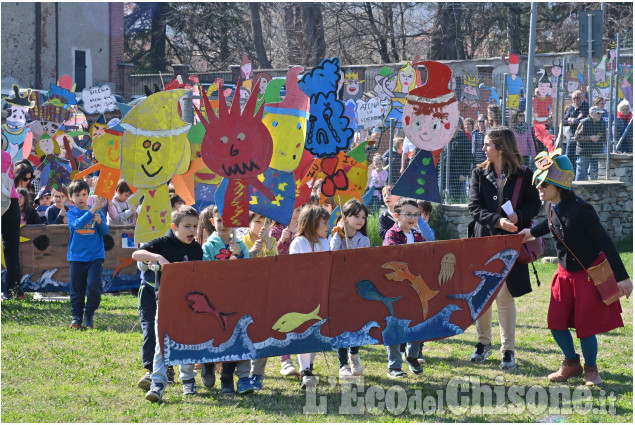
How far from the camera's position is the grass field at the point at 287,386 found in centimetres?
541

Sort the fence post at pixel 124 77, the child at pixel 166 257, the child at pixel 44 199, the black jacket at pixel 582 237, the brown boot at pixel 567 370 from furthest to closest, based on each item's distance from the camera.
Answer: the fence post at pixel 124 77, the child at pixel 44 199, the brown boot at pixel 567 370, the black jacket at pixel 582 237, the child at pixel 166 257

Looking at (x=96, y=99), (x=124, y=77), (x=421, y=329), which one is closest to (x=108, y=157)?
(x=421, y=329)

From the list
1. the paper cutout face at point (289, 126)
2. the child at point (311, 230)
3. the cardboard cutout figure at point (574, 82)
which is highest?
the cardboard cutout figure at point (574, 82)

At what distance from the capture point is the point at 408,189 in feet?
21.7

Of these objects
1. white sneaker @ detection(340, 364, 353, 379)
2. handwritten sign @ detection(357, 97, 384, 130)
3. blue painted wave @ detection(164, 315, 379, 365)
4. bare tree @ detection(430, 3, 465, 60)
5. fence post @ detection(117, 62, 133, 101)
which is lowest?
white sneaker @ detection(340, 364, 353, 379)

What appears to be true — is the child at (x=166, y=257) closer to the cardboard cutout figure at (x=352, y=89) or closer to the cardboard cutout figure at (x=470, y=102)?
the cardboard cutout figure at (x=470, y=102)

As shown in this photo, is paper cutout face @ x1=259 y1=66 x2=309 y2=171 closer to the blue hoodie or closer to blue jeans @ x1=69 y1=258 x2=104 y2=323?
the blue hoodie

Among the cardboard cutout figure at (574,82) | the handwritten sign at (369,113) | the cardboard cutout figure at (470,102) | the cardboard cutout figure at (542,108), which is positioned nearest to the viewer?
the handwritten sign at (369,113)

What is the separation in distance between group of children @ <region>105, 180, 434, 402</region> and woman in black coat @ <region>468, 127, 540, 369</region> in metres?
0.56

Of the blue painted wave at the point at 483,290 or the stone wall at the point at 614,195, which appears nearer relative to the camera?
the blue painted wave at the point at 483,290

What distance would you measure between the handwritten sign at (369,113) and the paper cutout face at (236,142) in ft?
29.6

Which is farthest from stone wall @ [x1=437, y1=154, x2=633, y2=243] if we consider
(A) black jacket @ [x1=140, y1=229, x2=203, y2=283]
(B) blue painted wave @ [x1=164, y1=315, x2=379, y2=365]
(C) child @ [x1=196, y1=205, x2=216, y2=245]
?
(A) black jacket @ [x1=140, y1=229, x2=203, y2=283]

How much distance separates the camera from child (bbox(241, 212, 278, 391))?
6090mm

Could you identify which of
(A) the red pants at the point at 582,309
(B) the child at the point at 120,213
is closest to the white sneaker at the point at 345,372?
(A) the red pants at the point at 582,309
